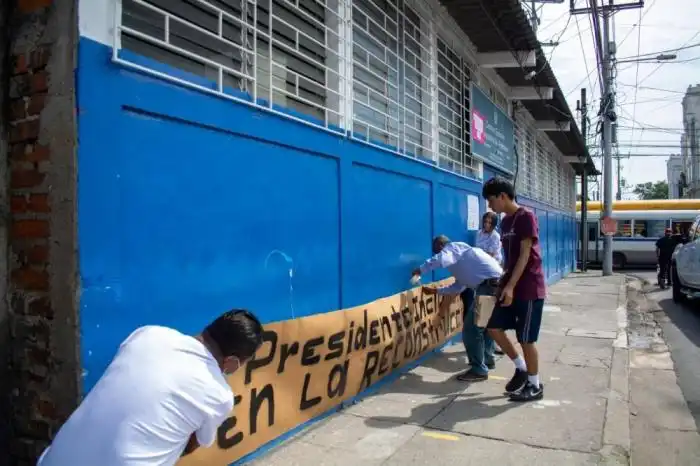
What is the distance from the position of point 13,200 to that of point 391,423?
291 cm

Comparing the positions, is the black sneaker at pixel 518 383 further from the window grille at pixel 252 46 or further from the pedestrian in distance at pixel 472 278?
the window grille at pixel 252 46

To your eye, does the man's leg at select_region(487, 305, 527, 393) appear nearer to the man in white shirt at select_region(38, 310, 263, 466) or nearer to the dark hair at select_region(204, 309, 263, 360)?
the dark hair at select_region(204, 309, 263, 360)

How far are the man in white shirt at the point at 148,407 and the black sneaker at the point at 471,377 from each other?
153 inches

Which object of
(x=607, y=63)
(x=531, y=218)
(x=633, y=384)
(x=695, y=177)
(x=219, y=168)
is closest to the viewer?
(x=219, y=168)

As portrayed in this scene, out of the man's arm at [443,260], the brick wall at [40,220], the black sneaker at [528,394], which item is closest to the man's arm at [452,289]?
the man's arm at [443,260]

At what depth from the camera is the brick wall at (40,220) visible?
243 centimetres

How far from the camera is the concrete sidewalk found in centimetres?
364

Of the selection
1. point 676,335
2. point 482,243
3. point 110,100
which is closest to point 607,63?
point 676,335

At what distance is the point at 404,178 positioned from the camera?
5.87 m

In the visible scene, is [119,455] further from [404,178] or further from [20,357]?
[404,178]

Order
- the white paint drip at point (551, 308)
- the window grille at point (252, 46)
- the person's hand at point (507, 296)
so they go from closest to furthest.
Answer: the window grille at point (252, 46) → the person's hand at point (507, 296) → the white paint drip at point (551, 308)

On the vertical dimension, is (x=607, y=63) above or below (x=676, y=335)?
above

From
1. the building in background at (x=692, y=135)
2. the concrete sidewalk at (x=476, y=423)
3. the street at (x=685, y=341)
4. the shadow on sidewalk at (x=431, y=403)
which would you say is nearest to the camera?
the concrete sidewalk at (x=476, y=423)

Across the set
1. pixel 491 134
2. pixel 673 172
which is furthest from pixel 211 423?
pixel 673 172
